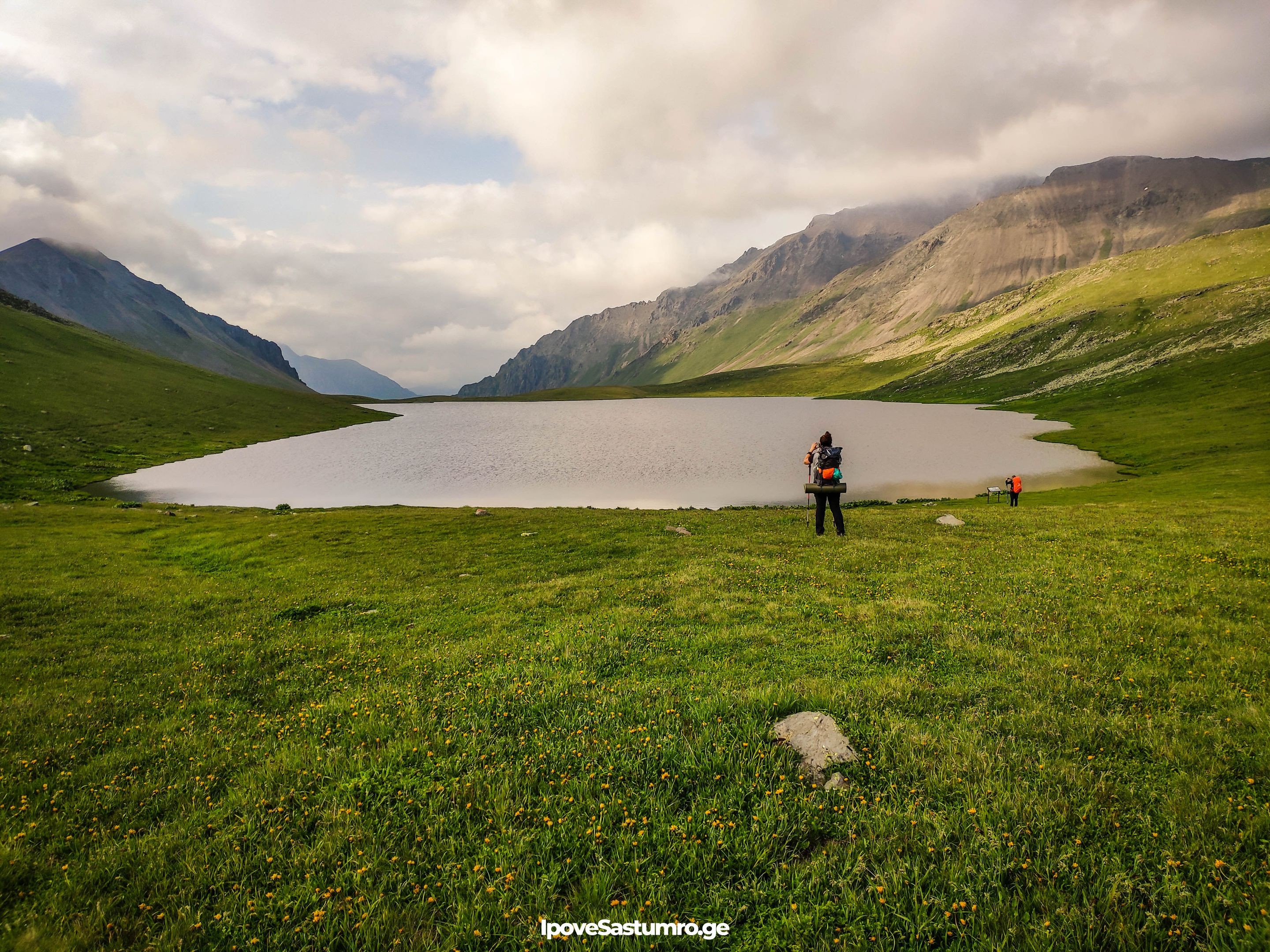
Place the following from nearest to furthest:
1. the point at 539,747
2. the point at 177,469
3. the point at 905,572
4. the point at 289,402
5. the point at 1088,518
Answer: the point at 539,747, the point at 905,572, the point at 1088,518, the point at 177,469, the point at 289,402

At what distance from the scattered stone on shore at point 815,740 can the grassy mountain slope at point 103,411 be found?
7433 centimetres

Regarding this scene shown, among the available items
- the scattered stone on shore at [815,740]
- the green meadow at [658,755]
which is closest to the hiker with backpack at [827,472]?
the green meadow at [658,755]

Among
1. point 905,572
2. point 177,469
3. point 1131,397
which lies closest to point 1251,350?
point 1131,397

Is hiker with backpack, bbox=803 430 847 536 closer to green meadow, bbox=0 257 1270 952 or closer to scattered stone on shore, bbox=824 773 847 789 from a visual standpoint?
green meadow, bbox=0 257 1270 952

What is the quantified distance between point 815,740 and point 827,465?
1931 cm

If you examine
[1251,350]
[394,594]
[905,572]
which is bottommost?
[394,594]

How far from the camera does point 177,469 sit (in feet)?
272

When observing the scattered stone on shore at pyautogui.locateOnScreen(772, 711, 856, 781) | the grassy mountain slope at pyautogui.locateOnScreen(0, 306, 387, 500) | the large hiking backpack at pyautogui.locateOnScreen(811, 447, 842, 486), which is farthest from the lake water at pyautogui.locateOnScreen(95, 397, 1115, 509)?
the scattered stone on shore at pyautogui.locateOnScreen(772, 711, 856, 781)

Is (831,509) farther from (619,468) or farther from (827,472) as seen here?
(619,468)

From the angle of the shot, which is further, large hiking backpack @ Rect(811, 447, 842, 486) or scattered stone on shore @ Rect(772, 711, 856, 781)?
large hiking backpack @ Rect(811, 447, 842, 486)

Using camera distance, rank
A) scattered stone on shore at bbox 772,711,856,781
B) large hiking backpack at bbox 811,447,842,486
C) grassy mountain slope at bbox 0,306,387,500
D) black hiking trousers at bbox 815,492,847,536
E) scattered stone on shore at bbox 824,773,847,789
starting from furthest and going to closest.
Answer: grassy mountain slope at bbox 0,306,387,500 < black hiking trousers at bbox 815,492,847,536 < large hiking backpack at bbox 811,447,842,486 < scattered stone on shore at bbox 772,711,856,781 < scattered stone on shore at bbox 824,773,847,789

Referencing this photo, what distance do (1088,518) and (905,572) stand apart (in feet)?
54.7

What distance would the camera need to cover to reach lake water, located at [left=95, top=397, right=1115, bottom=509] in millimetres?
59844

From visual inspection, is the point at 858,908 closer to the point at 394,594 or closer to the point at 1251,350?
the point at 394,594
